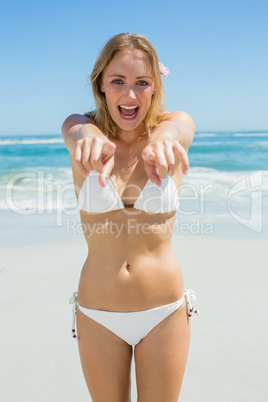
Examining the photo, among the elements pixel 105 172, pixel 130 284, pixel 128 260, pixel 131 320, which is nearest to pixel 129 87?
pixel 105 172

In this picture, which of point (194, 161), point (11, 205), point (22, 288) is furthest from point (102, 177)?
point (194, 161)

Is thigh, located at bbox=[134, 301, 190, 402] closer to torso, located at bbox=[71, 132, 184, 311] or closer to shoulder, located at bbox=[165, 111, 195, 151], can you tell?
torso, located at bbox=[71, 132, 184, 311]

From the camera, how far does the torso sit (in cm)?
235

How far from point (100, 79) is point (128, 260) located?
108 centimetres

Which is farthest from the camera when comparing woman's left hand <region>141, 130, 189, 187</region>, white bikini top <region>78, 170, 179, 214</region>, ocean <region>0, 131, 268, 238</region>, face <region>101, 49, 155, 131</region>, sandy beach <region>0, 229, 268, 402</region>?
ocean <region>0, 131, 268, 238</region>

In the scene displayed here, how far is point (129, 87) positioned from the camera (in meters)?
2.40

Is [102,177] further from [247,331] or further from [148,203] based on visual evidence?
[247,331]

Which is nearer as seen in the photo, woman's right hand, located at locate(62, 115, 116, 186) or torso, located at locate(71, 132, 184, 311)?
woman's right hand, located at locate(62, 115, 116, 186)

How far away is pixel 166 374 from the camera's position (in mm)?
2338

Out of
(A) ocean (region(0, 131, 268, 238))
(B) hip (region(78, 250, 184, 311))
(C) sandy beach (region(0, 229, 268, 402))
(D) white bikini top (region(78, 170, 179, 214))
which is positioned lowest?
(C) sandy beach (region(0, 229, 268, 402))

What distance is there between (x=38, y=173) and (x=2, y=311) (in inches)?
560

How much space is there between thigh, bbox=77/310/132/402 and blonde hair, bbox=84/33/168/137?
1158 millimetres

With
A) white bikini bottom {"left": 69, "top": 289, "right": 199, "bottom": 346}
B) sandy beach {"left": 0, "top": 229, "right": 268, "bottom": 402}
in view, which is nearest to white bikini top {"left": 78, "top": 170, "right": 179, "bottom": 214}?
white bikini bottom {"left": 69, "top": 289, "right": 199, "bottom": 346}

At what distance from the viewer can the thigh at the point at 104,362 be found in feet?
7.69
